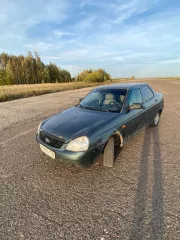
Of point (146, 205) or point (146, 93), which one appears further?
point (146, 93)

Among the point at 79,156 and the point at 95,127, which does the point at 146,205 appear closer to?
the point at 79,156

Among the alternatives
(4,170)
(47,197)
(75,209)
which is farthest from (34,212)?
(4,170)

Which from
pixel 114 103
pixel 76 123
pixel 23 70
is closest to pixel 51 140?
pixel 76 123

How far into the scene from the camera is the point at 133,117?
146 inches

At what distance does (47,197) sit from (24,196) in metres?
0.36

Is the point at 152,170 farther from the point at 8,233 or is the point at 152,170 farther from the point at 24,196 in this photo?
the point at 8,233

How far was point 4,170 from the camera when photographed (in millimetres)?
3100

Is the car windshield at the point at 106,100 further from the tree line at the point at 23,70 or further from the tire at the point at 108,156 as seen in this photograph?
the tree line at the point at 23,70

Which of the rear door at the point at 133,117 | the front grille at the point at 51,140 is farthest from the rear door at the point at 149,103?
the front grille at the point at 51,140

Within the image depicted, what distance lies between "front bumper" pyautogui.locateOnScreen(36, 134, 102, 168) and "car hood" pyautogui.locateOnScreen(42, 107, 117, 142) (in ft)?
0.77

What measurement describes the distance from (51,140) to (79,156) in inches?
25.5

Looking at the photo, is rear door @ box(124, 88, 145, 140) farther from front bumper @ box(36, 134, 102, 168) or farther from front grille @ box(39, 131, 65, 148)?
front grille @ box(39, 131, 65, 148)

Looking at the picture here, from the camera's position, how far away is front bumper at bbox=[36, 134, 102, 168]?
2.60m

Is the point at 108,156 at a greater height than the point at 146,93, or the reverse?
the point at 146,93
